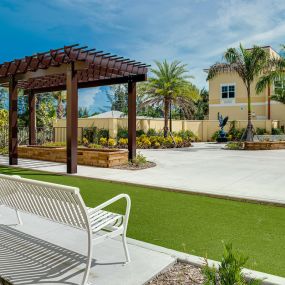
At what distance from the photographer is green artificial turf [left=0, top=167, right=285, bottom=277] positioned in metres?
4.11

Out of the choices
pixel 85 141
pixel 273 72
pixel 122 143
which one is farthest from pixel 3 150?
pixel 273 72

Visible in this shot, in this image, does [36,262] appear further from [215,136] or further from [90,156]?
[215,136]

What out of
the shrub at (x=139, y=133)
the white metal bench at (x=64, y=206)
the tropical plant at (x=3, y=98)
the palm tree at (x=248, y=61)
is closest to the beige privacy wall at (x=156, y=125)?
the shrub at (x=139, y=133)

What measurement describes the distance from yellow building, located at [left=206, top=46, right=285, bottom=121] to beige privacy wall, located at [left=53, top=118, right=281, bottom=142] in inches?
64.2

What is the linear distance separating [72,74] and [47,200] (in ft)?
24.3

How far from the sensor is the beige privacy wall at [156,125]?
83.8 ft

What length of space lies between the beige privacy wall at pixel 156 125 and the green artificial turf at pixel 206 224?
1805 centimetres

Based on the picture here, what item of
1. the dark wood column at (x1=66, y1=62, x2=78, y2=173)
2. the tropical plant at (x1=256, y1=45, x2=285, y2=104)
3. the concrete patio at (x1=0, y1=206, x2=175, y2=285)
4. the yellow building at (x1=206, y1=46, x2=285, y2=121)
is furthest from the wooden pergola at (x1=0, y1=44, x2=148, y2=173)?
the yellow building at (x1=206, y1=46, x2=285, y2=121)

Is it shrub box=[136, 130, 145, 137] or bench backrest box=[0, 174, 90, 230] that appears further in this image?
shrub box=[136, 130, 145, 137]

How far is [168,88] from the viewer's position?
81.4ft

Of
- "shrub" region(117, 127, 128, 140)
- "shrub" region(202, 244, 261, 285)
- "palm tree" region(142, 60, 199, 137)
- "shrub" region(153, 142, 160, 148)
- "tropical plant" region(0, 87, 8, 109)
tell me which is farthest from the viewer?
"tropical plant" region(0, 87, 8, 109)

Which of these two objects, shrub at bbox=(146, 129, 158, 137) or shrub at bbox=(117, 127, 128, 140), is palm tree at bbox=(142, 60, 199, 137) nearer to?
shrub at bbox=(146, 129, 158, 137)

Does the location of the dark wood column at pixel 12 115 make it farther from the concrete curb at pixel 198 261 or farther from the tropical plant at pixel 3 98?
the tropical plant at pixel 3 98

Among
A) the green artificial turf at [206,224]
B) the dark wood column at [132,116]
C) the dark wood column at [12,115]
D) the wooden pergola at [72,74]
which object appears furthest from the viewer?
the dark wood column at [132,116]
